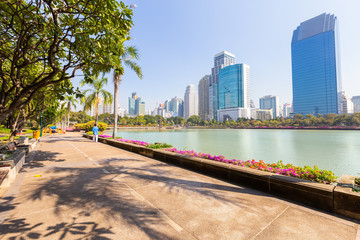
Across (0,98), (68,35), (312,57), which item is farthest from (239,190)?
(312,57)

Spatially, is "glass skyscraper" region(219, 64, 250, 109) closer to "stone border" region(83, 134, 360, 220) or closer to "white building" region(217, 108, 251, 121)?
"white building" region(217, 108, 251, 121)

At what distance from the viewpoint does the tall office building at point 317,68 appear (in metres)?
152

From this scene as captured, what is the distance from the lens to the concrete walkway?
2.93 m

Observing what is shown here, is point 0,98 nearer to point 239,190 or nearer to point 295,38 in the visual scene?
point 239,190

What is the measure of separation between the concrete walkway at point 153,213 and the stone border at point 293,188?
0.79 ft

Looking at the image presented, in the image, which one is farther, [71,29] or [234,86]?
[234,86]

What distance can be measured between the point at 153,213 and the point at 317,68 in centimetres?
20806

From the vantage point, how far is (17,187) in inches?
200

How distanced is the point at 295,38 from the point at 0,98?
817 feet

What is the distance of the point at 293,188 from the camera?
4234mm

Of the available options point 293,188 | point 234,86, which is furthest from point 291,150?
point 234,86

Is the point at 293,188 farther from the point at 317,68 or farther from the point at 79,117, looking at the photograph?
the point at 317,68

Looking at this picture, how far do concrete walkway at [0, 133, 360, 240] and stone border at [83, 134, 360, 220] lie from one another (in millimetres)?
241

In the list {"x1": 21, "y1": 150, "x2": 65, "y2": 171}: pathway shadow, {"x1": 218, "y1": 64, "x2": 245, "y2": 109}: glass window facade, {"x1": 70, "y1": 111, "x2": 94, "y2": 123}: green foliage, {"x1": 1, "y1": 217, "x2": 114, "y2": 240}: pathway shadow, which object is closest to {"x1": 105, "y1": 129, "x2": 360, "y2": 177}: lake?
{"x1": 21, "y1": 150, "x2": 65, "y2": 171}: pathway shadow
